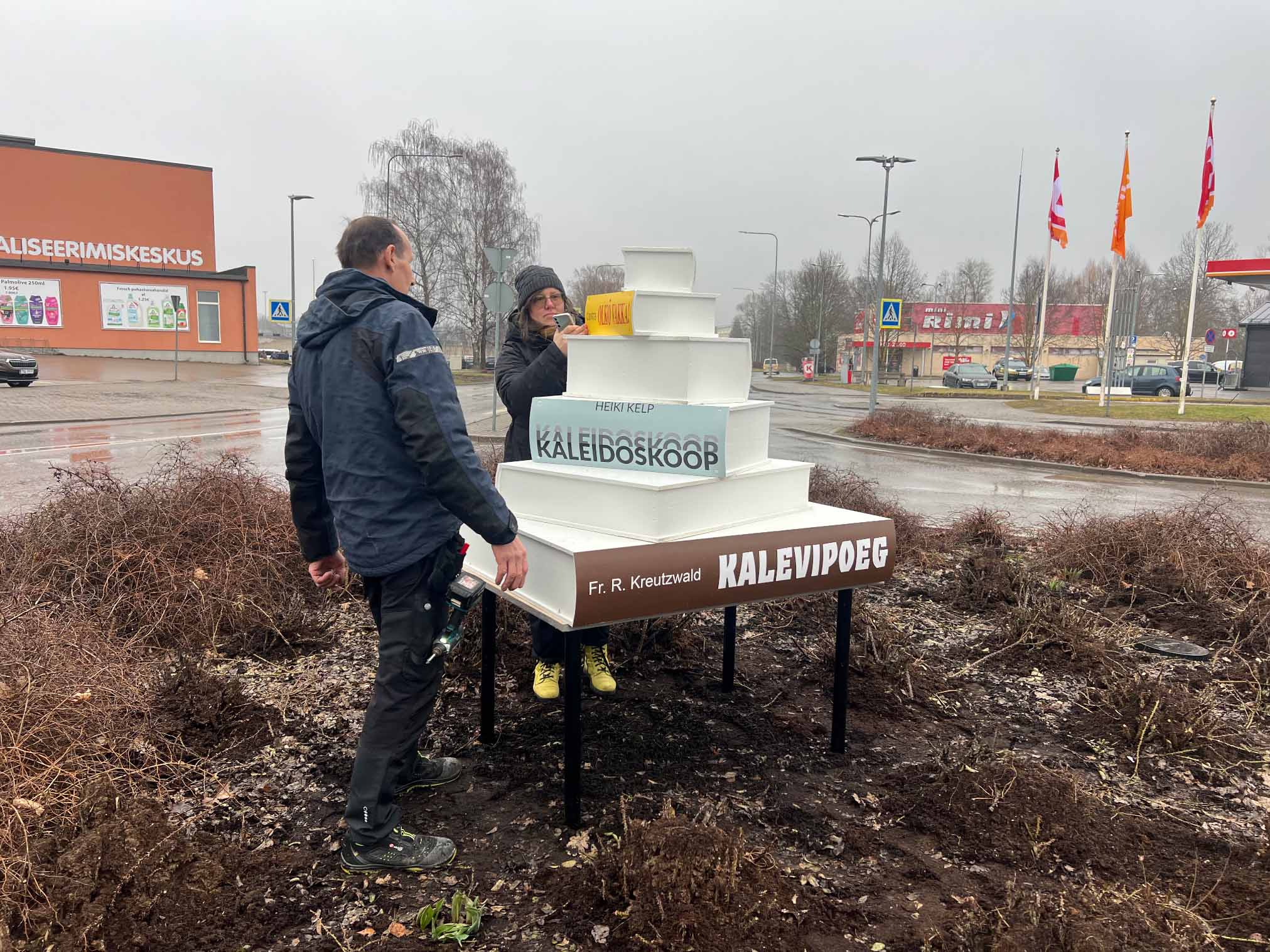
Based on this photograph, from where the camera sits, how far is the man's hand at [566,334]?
3194 millimetres

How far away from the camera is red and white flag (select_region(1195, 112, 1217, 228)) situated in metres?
20.8

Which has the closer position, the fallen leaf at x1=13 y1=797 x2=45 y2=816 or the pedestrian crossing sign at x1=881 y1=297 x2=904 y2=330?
the fallen leaf at x1=13 y1=797 x2=45 y2=816

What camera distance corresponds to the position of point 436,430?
230 centimetres

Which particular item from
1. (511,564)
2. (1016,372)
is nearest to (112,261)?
(511,564)

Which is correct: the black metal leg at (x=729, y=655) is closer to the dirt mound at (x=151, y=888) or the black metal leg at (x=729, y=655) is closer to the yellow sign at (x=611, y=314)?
the yellow sign at (x=611, y=314)

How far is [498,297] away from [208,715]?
11.7 m

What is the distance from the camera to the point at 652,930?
2014 mm

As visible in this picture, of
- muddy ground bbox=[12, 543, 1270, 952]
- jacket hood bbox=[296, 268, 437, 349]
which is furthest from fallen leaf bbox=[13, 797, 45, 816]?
jacket hood bbox=[296, 268, 437, 349]

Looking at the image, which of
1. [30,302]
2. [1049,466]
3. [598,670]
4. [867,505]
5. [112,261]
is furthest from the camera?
[112,261]

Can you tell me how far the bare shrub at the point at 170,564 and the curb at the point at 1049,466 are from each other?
1041 centimetres

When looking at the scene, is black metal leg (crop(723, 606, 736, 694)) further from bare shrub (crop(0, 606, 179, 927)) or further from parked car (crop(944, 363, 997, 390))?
parked car (crop(944, 363, 997, 390))

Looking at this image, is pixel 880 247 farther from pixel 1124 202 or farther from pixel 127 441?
pixel 127 441

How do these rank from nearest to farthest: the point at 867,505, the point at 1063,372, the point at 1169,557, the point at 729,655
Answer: the point at 729,655 → the point at 1169,557 → the point at 867,505 → the point at 1063,372

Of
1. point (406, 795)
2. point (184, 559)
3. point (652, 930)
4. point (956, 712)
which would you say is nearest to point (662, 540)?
point (652, 930)
